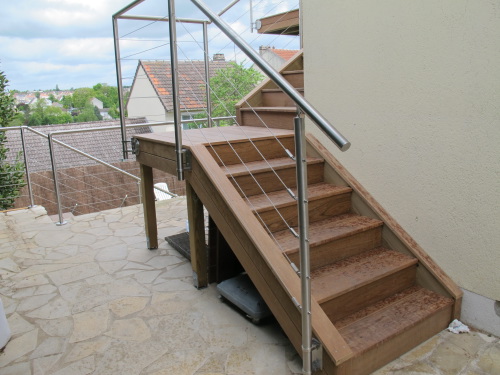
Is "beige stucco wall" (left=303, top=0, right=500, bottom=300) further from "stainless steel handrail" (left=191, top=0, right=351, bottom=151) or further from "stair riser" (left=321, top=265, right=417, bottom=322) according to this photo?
"stainless steel handrail" (left=191, top=0, right=351, bottom=151)

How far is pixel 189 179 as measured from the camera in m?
2.54

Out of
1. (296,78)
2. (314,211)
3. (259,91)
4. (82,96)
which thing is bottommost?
(314,211)

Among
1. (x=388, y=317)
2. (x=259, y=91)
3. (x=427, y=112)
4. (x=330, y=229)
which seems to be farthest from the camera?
(x=259, y=91)

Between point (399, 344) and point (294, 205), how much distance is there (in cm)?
95

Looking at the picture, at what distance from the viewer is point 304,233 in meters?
1.51

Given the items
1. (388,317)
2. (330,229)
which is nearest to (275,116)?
(330,229)

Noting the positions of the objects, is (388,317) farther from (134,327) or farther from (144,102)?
(144,102)

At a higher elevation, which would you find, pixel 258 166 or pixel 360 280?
pixel 258 166

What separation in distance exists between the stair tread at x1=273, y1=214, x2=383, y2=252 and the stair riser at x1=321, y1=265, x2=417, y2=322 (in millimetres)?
325

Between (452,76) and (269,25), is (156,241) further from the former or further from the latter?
(269,25)

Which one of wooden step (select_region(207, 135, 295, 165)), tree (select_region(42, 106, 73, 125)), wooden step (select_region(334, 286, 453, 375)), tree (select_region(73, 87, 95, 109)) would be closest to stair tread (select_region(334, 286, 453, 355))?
wooden step (select_region(334, 286, 453, 375))

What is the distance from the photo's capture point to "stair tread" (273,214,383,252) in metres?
2.22

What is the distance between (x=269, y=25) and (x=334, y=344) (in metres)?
5.89

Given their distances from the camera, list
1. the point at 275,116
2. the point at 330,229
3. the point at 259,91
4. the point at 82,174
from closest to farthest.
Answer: the point at 330,229 → the point at 275,116 → the point at 259,91 → the point at 82,174
